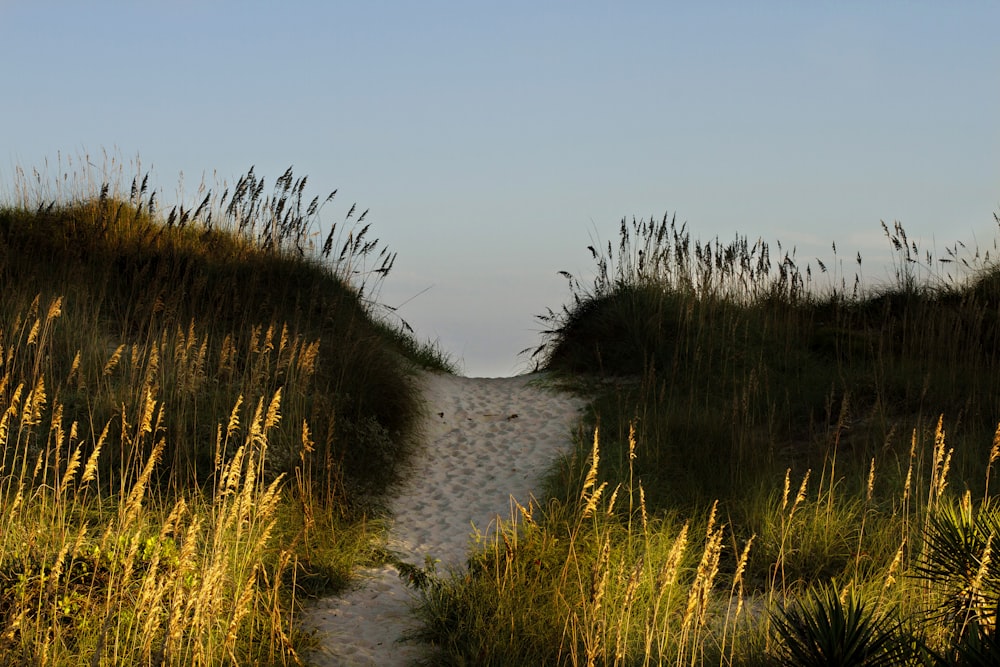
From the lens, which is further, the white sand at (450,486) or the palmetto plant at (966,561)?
the white sand at (450,486)

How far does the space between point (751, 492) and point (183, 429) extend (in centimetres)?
452

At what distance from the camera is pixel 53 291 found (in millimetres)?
10484

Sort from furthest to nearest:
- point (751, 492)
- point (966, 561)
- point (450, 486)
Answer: point (450, 486) < point (751, 492) < point (966, 561)

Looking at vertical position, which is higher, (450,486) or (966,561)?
(966,561)

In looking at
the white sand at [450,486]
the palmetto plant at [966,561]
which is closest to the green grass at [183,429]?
the white sand at [450,486]

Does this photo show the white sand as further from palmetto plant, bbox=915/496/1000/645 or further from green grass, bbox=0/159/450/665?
palmetto plant, bbox=915/496/1000/645

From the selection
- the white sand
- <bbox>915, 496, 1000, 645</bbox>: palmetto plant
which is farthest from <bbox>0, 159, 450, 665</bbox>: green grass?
<bbox>915, 496, 1000, 645</bbox>: palmetto plant

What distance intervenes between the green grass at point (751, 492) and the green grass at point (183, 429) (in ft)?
4.21

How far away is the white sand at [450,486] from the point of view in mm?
5840

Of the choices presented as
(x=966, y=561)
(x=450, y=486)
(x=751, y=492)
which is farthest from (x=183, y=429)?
(x=966, y=561)

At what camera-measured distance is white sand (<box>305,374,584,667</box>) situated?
584 cm

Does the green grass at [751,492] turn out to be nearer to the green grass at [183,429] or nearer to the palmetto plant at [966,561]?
the palmetto plant at [966,561]

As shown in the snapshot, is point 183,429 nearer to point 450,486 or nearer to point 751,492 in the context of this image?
point 450,486

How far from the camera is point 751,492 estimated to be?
24.5 ft
